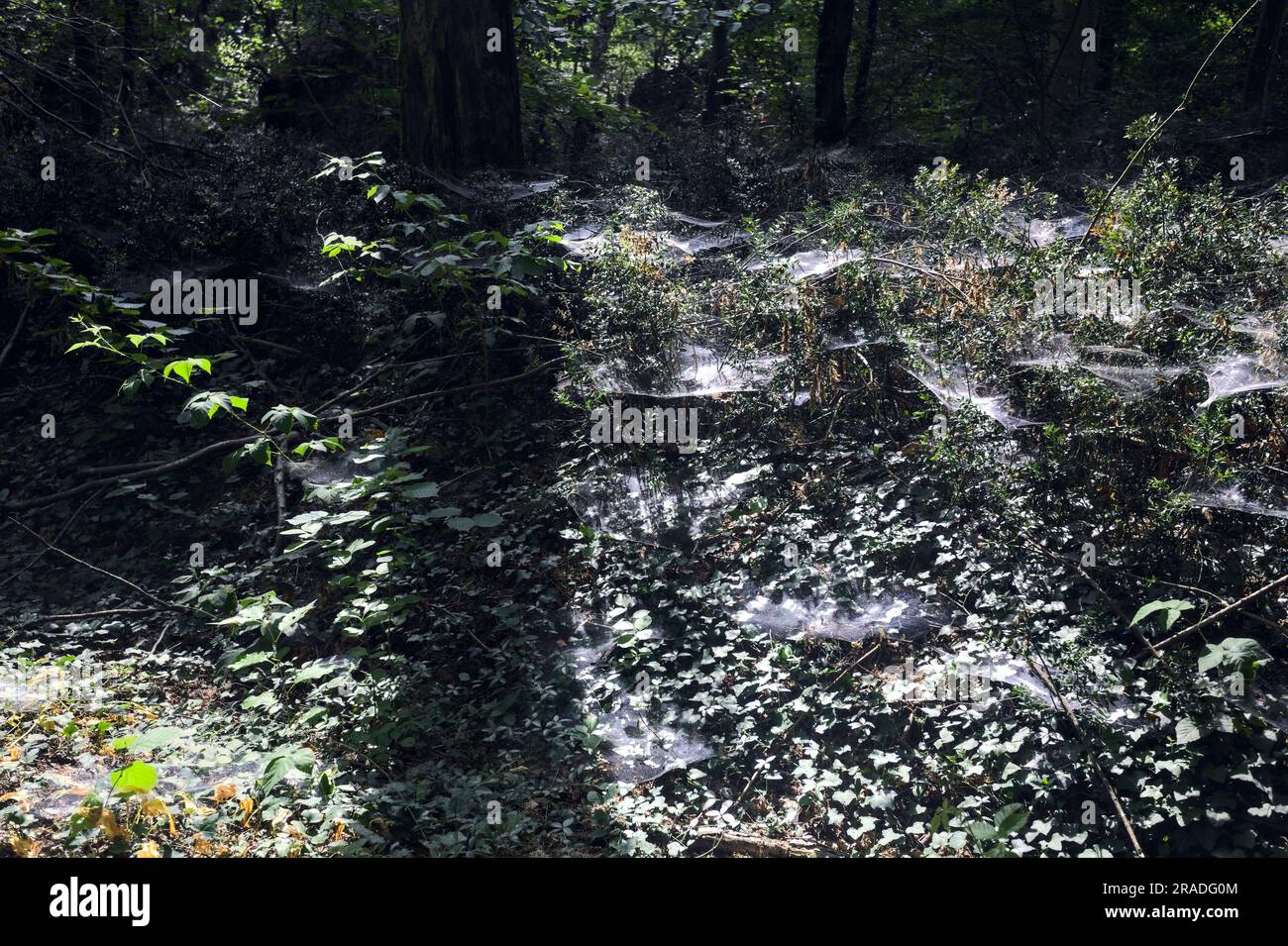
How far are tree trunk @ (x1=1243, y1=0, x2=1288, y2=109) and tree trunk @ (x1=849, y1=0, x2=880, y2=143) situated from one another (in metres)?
3.39

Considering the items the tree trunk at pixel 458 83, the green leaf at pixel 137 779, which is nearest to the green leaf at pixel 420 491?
the green leaf at pixel 137 779

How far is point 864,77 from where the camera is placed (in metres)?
9.72

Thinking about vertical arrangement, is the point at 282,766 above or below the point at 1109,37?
below

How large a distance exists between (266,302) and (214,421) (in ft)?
3.29

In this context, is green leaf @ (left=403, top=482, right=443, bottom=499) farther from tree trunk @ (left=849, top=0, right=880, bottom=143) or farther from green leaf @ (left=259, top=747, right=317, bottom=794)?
tree trunk @ (left=849, top=0, right=880, bottom=143)

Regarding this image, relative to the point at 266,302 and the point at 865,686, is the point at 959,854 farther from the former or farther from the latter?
the point at 266,302

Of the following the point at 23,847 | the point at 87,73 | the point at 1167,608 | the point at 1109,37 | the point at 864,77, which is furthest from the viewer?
the point at 1109,37

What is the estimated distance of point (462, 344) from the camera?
6.28 metres

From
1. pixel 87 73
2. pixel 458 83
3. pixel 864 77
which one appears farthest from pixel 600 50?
pixel 458 83

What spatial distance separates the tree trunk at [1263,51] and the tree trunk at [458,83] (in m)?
6.59

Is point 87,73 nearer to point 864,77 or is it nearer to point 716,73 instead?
point 716,73

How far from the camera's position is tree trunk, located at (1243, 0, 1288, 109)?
340 inches

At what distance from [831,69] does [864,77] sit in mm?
979

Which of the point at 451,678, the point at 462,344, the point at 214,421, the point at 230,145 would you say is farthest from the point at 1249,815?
the point at 230,145
